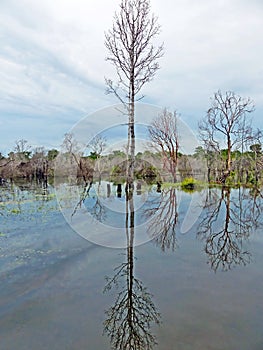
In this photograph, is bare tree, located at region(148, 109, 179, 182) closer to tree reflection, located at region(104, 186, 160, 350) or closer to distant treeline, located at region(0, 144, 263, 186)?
distant treeline, located at region(0, 144, 263, 186)

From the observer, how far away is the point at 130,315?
241 cm

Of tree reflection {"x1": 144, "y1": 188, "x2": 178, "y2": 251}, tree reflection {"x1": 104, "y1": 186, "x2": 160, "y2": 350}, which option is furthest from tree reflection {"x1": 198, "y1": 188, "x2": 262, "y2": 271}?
tree reflection {"x1": 104, "y1": 186, "x2": 160, "y2": 350}

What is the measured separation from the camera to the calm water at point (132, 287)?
2.08m

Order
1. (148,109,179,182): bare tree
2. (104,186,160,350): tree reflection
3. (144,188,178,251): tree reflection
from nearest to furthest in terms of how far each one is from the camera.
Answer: (104,186,160,350): tree reflection
(144,188,178,251): tree reflection
(148,109,179,182): bare tree

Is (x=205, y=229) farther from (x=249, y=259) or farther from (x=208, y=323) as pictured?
(x=208, y=323)

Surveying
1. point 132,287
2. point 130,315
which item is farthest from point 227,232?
point 130,315

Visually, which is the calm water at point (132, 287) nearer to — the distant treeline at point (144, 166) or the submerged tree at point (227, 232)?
the submerged tree at point (227, 232)

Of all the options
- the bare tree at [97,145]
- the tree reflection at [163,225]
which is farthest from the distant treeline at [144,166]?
the tree reflection at [163,225]

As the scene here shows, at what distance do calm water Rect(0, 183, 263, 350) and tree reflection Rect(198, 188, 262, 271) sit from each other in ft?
0.07

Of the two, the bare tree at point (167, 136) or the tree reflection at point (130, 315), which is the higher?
the bare tree at point (167, 136)

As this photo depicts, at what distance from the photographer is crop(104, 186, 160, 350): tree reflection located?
81.0 inches

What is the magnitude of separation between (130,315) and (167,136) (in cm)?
1708

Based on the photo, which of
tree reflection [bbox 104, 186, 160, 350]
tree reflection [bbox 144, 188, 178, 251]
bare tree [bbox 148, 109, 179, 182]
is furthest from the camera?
bare tree [bbox 148, 109, 179, 182]

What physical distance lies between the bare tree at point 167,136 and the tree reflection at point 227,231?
10.2 meters
